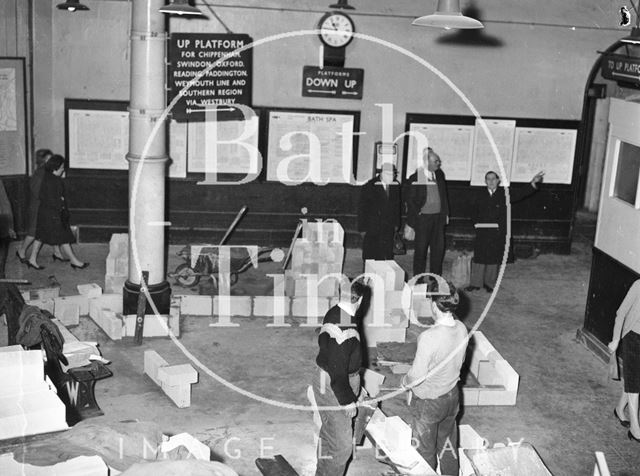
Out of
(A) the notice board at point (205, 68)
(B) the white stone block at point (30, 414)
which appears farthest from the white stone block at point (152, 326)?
(B) the white stone block at point (30, 414)

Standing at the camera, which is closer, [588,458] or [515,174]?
[588,458]

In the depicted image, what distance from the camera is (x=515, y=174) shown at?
14.5m

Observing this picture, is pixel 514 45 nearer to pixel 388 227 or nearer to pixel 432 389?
pixel 388 227

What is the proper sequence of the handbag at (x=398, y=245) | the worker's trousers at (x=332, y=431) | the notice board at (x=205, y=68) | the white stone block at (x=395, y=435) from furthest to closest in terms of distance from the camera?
the handbag at (x=398, y=245) → the notice board at (x=205, y=68) → the worker's trousers at (x=332, y=431) → the white stone block at (x=395, y=435)

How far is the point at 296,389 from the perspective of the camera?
9.14 meters

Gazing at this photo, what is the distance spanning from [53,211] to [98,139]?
173cm

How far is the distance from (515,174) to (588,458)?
23.3 ft

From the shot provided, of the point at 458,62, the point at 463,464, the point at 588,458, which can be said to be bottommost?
the point at 588,458

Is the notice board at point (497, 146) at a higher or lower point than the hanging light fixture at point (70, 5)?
lower

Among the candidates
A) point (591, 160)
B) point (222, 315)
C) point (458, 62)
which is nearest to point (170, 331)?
point (222, 315)

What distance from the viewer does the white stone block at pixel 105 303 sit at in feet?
34.9

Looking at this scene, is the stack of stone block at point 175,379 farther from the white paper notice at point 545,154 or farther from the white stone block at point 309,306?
the white paper notice at point 545,154

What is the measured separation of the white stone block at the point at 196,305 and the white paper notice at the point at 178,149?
130 inches

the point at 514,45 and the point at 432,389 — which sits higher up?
the point at 514,45
